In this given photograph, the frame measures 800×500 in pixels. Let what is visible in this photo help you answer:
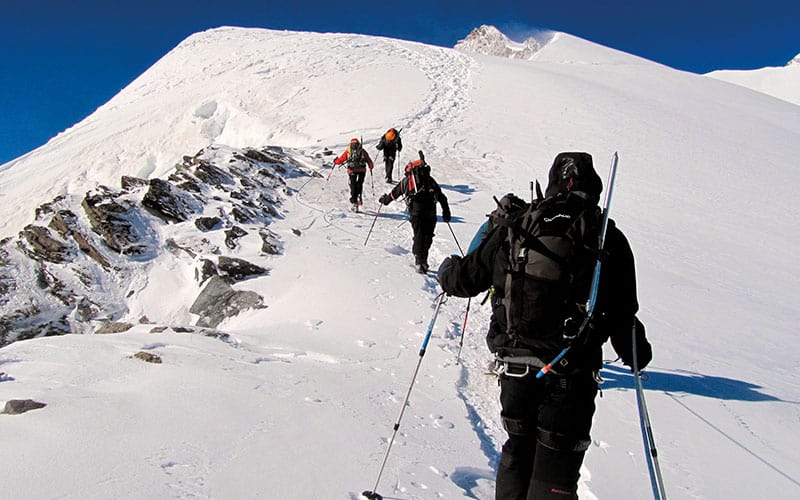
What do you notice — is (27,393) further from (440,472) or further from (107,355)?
(440,472)

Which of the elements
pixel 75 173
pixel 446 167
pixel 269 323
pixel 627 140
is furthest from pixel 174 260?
pixel 627 140

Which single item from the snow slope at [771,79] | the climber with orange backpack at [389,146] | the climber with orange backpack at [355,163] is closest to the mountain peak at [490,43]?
the snow slope at [771,79]

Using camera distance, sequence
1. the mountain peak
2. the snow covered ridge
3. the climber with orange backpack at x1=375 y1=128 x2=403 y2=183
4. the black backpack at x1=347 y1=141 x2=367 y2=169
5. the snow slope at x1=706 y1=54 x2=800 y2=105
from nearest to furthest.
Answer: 1. the snow covered ridge
2. the black backpack at x1=347 y1=141 x2=367 y2=169
3. the climber with orange backpack at x1=375 y1=128 x2=403 y2=183
4. the snow slope at x1=706 y1=54 x2=800 y2=105
5. the mountain peak

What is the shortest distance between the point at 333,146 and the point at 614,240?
62.7 ft

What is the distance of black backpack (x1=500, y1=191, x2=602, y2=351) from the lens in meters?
2.44

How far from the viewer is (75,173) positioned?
76.8 ft

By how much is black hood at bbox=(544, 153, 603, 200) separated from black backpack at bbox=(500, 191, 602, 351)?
0.06 meters

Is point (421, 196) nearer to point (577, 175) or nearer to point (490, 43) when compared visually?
point (577, 175)

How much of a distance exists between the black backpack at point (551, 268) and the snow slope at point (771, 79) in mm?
118270

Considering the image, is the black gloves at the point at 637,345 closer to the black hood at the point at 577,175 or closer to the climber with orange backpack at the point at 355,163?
the black hood at the point at 577,175

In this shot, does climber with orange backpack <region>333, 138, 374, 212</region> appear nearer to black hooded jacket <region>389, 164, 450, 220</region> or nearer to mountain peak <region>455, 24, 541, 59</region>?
black hooded jacket <region>389, 164, 450, 220</region>

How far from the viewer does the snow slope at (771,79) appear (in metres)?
97.8

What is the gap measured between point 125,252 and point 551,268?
1001 centimetres

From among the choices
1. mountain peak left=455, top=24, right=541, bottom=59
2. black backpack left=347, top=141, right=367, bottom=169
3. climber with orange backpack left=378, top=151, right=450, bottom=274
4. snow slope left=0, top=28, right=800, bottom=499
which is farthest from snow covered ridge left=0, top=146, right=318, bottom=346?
mountain peak left=455, top=24, right=541, bottom=59
